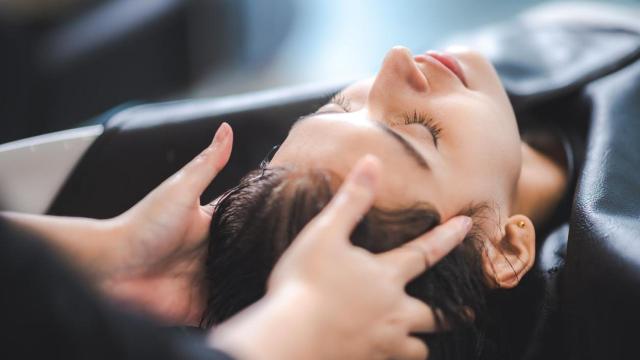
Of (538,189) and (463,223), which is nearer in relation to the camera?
(463,223)

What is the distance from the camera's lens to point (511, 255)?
2.22ft

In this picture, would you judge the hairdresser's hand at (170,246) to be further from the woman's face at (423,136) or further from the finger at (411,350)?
the finger at (411,350)

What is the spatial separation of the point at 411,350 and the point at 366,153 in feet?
0.63

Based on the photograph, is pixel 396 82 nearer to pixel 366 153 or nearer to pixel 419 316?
pixel 366 153

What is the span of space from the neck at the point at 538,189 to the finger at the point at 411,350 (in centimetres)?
31

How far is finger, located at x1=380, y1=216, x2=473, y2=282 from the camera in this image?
0.54m

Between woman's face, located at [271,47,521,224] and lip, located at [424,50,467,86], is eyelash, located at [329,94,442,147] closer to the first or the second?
woman's face, located at [271,47,521,224]

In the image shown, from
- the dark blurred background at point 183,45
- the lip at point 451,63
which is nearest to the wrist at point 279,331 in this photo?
the lip at point 451,63

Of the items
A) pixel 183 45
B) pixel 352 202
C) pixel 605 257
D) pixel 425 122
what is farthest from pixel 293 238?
pixel 183 45

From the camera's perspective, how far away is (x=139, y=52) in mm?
1548

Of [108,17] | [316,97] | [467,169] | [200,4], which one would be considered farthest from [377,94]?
[200,4]

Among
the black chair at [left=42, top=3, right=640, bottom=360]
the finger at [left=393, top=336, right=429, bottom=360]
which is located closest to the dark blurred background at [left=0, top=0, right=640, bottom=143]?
the black chair at [left=42, top=3, right=640, bottom=360]

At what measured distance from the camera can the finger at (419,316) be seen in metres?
0.53

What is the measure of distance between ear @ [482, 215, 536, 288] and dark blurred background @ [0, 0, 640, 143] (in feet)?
2.69
